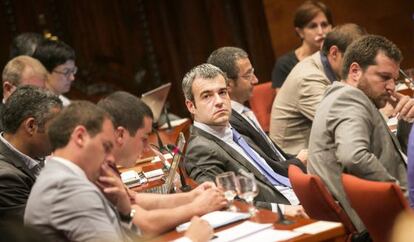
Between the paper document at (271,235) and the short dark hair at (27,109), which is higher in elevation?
the short dark hair at (27,109)

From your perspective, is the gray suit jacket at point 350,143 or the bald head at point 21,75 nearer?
the gray suit jacket at point 350,143

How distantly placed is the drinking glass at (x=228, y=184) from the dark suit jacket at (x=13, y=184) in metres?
0.85

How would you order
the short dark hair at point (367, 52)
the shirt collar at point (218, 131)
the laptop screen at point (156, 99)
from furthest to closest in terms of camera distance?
the laptop screen at point (156, 99) < the shirt collar at point (218, 131) < the short dark hair at point (367, 52)

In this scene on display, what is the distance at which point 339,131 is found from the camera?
370 cm

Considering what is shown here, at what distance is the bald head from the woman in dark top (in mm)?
1970

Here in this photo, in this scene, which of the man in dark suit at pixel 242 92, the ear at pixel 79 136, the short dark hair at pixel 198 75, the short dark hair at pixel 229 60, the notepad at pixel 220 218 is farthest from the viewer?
the short dark hair at pixel 229 60

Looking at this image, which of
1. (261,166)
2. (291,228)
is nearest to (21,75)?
(261,166)

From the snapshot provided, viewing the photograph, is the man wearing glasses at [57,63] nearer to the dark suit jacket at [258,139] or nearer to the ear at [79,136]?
the dark suit jacket at [258,139]

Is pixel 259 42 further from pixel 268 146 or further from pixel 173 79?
pixel 268 146

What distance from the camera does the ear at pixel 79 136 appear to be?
2.80 meters

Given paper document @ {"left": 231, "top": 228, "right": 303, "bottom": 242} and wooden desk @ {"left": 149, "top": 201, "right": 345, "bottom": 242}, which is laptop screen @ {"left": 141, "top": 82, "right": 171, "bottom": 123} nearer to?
wooden desk @ {"left": 149, "top": 201, "right": 345, "bottom": 242}

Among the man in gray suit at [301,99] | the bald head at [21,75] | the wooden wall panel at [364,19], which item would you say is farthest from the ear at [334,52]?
the wooden wall panel at [364,19]

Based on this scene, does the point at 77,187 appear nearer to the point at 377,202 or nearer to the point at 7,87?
the point at 377,202

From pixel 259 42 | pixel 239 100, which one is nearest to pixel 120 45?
pixel 259 42
